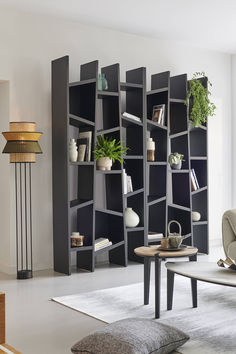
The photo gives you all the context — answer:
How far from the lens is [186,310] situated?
13.0ft

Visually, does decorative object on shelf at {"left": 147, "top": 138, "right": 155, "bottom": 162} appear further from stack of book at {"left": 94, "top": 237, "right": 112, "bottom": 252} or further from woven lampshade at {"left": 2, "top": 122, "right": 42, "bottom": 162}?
woven lampshade at {"left": 2, "top": 122, "right": 42, "bottom": 162}

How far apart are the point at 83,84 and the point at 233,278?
2916 millimetres

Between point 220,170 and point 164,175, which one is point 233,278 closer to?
point 164,175

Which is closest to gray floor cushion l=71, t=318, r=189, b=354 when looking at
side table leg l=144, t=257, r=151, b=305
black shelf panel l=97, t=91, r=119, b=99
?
side table leg l=144, t=257, r=151, b=305

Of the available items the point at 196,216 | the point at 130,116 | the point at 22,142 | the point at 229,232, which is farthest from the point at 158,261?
the point at 196,216

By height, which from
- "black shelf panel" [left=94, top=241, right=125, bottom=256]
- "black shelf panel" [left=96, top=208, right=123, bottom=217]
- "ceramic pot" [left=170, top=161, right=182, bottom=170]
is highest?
"ceramic pot" [left=170, top=161, right=182, bottom=170]

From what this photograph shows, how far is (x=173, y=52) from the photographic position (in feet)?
22.6

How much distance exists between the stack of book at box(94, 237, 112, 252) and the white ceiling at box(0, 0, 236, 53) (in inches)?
100

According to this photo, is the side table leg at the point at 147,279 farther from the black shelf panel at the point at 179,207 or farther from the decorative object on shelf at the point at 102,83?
the decorative object on shelf at the point at 102,83

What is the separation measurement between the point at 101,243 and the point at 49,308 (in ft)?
5.33

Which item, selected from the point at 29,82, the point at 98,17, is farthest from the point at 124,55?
the point at 29,82

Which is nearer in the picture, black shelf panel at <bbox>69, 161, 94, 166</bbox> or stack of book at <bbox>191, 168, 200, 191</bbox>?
black shelf panel at <bbox>69, 161, 94, 166</bbox>

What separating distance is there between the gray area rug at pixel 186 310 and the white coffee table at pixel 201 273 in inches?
7.4

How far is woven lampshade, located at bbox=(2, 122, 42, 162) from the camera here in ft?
16.4
